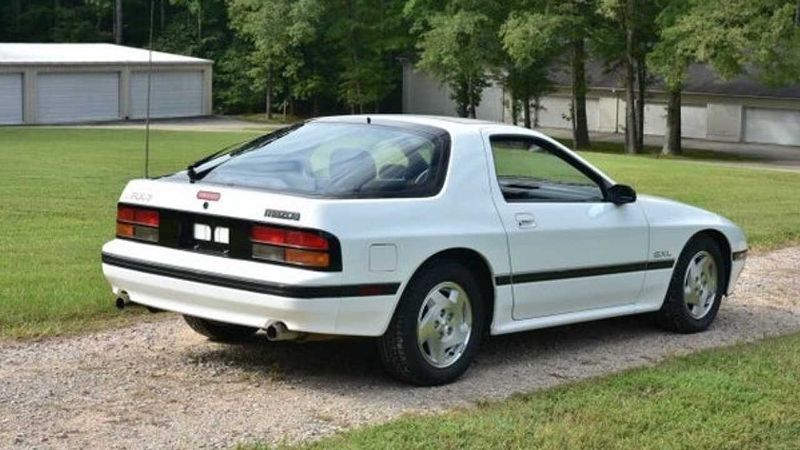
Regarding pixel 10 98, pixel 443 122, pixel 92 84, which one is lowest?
pixel 443 122

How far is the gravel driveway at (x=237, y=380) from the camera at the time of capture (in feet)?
19.2

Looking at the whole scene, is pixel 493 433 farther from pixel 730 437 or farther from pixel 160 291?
pixel 160 291

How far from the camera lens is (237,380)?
22.7 feet

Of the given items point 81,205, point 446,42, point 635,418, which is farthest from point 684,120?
point 635,418

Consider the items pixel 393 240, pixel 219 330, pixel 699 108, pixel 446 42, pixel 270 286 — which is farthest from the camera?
pixel 699 108

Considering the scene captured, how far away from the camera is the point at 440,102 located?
77625 millimetres

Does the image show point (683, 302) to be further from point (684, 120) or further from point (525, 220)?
point (684, 120)

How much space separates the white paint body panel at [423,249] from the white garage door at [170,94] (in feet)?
178

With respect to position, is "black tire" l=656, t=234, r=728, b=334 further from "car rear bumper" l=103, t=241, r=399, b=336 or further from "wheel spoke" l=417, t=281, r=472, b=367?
"car rear bumper" l=103, t=241, r=399, b=336

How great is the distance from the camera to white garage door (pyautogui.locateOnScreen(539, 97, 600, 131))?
2827 inches

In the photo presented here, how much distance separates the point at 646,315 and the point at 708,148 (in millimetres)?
53265

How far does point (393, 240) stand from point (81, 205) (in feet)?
36.8

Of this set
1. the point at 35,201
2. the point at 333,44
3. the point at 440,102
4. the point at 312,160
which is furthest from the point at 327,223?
the point at 440,102

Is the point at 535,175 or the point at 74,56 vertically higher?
the point at 74,56
